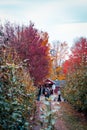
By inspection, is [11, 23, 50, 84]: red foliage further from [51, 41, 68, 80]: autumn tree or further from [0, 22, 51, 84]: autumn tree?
[51, 41, 68, 80]: autumn tree

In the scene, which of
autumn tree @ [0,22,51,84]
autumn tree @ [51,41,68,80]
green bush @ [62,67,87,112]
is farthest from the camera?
autumn tree @ [51,41,68,80]

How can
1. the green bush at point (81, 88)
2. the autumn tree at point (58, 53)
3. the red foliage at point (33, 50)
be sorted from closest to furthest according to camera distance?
the green bush at point (81, 88) → the red foliage at point (33, 50) → the autumn tree at point (58, 53)

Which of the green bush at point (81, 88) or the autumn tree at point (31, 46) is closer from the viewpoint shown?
the green bush at point (81, 88)

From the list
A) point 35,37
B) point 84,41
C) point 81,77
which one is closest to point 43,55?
point 35,37

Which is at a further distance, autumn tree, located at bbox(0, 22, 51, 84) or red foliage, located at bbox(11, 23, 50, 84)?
autumn tree, located at bbox(0, 22, 51, 84)

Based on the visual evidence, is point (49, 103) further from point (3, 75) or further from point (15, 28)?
point (15, 28)

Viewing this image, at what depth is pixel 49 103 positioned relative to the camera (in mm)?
3447

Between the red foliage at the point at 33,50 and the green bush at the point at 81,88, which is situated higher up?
the red foliage at the point at 33,50

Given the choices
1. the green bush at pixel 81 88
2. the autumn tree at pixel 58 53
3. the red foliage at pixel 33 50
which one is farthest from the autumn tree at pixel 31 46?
the autumn tree at pixel 58 53

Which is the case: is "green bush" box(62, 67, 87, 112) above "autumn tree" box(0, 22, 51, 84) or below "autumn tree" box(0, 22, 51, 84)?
below

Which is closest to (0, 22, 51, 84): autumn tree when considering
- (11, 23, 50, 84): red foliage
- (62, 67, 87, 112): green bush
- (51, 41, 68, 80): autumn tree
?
(11, 23, 50, 84): red foliage

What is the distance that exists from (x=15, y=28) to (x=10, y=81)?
2173 cm

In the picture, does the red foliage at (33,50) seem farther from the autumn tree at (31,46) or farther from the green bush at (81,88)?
the green bush at (81,88)

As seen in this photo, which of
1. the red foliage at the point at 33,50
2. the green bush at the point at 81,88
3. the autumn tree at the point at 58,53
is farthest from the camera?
the autumn tree at the point at 58,53
